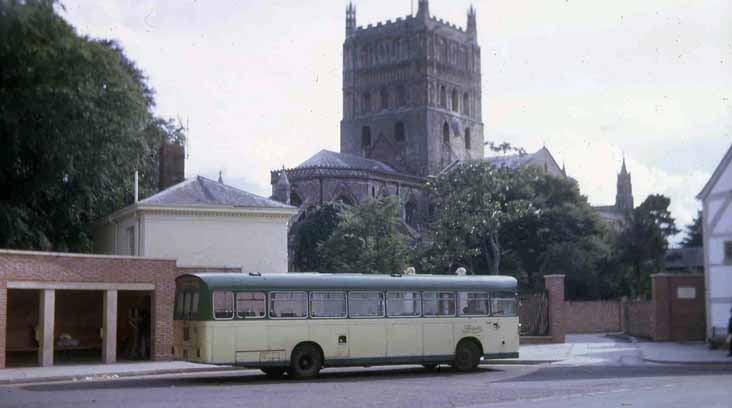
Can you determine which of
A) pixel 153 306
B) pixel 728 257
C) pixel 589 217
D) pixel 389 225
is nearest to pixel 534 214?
pixel 589 217

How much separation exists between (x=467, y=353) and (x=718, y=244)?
46.5ft

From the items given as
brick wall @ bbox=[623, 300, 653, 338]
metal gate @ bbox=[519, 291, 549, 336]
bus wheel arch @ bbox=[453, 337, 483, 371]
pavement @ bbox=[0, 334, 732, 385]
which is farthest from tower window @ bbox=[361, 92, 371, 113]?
bus wheel arch @ bbox=[453, 337, 483, 371]

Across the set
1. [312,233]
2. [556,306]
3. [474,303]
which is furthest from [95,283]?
[312,233]

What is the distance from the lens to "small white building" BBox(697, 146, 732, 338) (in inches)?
1401

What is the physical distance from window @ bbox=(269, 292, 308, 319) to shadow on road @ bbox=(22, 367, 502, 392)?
1.55m

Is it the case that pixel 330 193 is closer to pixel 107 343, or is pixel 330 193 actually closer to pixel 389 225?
pixel 389 225

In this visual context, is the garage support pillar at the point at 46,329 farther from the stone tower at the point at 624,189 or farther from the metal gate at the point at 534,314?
the stone tower at the point at 624,189

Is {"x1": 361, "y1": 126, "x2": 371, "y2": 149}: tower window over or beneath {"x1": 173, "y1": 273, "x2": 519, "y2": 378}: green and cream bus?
over

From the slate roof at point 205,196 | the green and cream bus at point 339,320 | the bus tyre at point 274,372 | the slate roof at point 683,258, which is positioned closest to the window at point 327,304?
the green and cream bus at point 339,320

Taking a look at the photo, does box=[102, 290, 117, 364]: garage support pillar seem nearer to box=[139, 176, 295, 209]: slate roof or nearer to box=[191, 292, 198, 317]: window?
box=[139, 176, 295, 209]: slate roof

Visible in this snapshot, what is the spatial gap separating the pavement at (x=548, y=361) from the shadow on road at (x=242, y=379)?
142cm

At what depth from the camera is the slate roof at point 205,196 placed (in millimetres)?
35750

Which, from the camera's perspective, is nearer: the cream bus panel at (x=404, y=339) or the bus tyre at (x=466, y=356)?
the cream bus panel at (x=404, y=339)

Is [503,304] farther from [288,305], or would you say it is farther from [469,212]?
[469,212]
